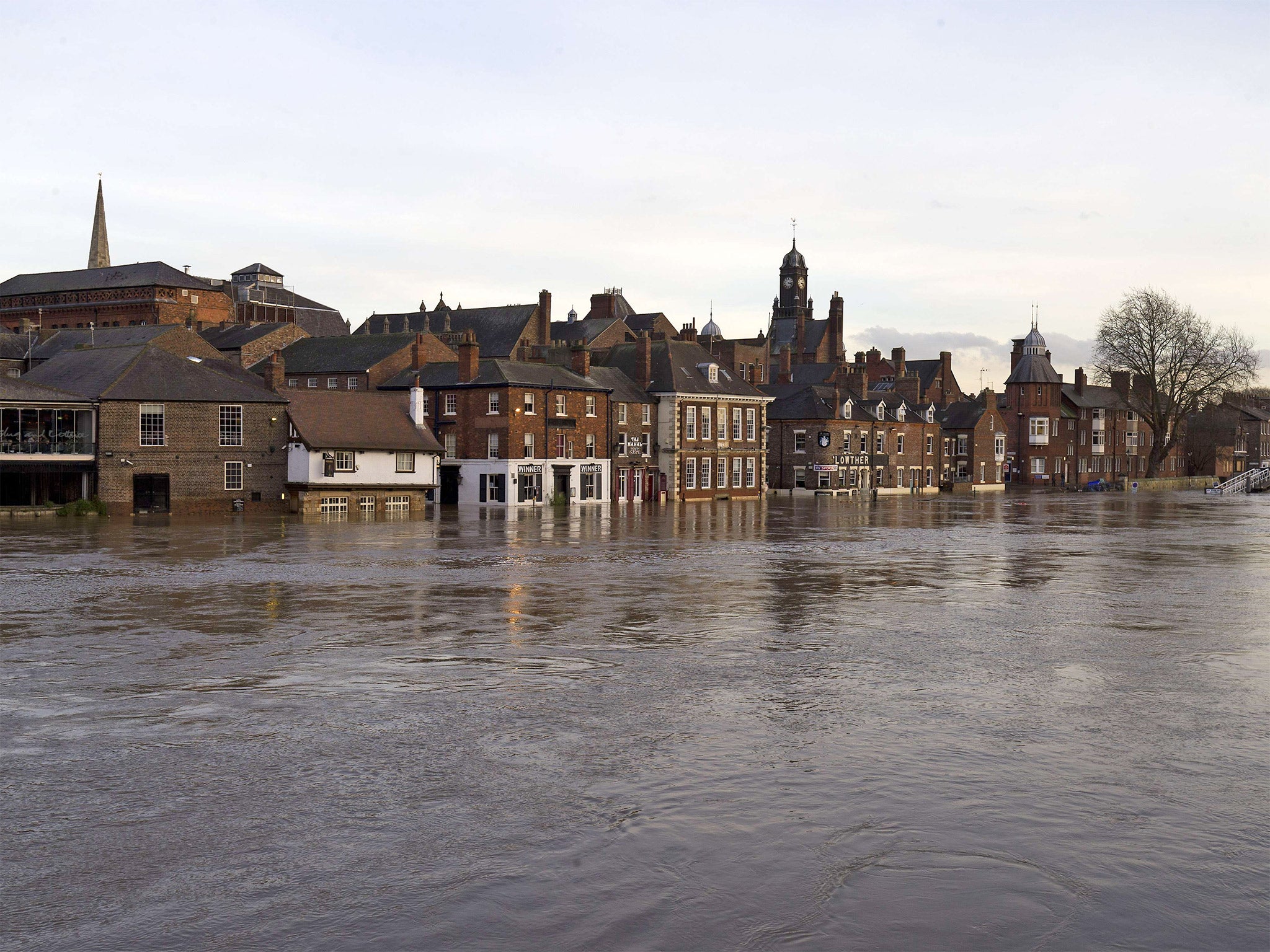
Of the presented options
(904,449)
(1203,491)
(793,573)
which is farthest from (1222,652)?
(1203,491)

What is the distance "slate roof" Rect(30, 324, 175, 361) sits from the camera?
82.9m

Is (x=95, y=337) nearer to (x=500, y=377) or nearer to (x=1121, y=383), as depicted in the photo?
(x=500, y=377)

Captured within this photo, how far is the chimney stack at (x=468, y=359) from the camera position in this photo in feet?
236

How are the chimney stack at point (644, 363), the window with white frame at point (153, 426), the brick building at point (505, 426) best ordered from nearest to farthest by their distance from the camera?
the window with white frame at point (153, 426) < the brick building at point (505, 426) < the chimney stack at point (644, 363)

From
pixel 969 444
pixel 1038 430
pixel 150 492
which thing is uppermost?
pixel 1038 430

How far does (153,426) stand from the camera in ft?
197

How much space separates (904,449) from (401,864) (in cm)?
9868

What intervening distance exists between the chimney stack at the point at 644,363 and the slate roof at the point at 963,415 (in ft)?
129

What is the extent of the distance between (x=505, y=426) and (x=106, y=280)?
7098cm

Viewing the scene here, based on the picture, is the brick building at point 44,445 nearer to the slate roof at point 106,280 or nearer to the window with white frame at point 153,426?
the window with white frame at point 153,426

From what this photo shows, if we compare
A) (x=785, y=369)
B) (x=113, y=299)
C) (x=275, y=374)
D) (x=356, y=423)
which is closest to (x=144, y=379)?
(x=275, y=374)

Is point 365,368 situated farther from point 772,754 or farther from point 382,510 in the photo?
point 772,754

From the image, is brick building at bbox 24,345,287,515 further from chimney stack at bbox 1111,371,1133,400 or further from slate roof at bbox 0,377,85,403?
chimney stack at bbox 1111,371,1133,400

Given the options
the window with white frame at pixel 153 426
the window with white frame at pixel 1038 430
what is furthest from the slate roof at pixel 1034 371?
the window with white frame at pixel 153 426
